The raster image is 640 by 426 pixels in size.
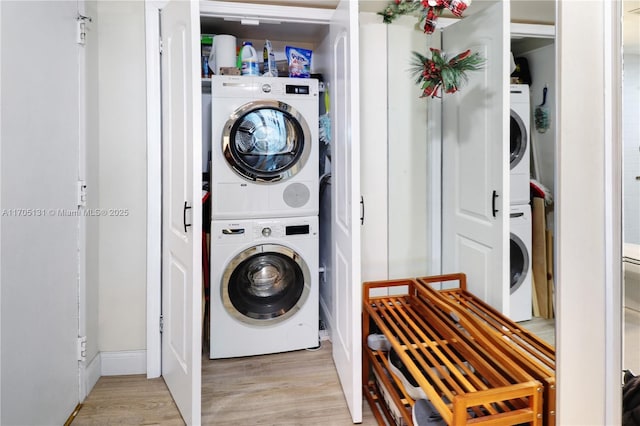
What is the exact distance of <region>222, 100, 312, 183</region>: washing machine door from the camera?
229 cm

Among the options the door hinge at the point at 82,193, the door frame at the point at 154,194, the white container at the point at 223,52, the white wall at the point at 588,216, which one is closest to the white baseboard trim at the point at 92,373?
the door frame at the point at 154,194

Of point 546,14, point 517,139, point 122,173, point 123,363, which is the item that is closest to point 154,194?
point 122,173

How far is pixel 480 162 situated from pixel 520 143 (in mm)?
279

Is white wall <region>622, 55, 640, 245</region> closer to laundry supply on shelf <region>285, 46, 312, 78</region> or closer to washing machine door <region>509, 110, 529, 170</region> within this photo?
washing machine door <region>509, 110, 529, 170</region>

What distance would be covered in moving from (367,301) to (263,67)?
1737mm

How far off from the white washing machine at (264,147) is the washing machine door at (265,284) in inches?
10.4

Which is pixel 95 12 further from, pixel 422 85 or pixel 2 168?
pixel 422 85

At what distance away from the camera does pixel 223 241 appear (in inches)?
90.9

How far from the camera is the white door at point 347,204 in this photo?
1715mm

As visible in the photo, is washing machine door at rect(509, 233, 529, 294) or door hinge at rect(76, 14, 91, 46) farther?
door hinge at rect(76, 14, 91, 46)

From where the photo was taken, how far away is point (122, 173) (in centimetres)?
214

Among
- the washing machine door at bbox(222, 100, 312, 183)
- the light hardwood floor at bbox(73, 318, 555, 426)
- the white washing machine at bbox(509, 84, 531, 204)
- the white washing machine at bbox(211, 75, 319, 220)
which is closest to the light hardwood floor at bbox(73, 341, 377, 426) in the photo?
the light hardwood floor at bbox(73, 318, 555, 426)

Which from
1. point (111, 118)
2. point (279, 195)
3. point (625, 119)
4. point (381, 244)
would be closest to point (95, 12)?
point (111, 118)

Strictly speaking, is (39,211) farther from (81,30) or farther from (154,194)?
(81,30)
